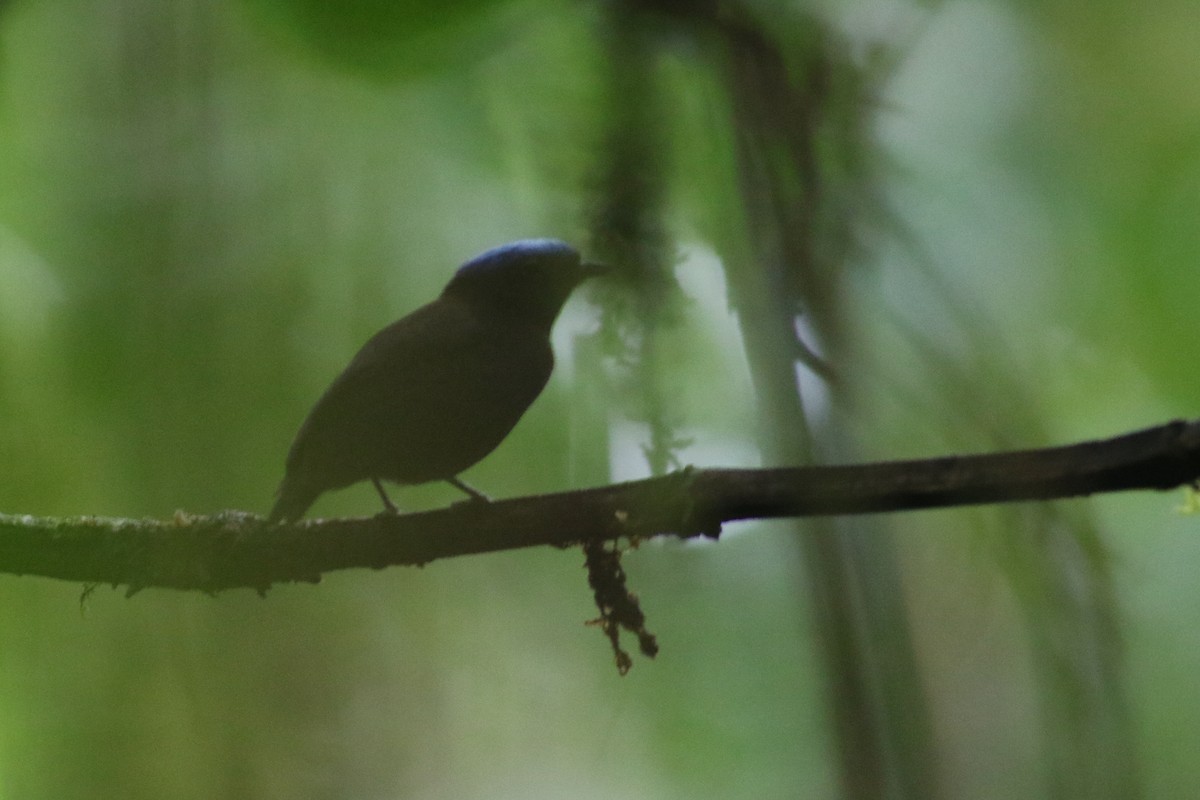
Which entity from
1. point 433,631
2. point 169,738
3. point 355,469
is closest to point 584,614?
point 433,631

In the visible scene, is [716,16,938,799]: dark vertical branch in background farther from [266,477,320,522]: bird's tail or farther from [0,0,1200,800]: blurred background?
[266,477,320,522]: bird's tail

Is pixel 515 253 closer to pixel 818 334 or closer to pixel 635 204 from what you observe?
pixel 635 204

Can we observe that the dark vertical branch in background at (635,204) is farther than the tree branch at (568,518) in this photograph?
Yes

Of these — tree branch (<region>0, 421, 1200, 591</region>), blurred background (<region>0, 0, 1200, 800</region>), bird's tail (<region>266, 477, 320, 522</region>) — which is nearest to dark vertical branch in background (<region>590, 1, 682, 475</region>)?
blurred background (<region>0, 0, 1200, 800</region>)

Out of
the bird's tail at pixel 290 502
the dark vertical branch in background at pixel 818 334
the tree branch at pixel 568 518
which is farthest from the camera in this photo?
the bird's tail at pixel 290 502

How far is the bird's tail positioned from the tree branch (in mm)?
24

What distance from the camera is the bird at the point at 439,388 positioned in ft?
3.78

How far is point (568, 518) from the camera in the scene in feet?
2.95

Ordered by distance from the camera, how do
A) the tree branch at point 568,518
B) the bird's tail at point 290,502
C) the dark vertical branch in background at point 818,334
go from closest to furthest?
1. the tree branch at point 568,518
2. the dark vertical branch in background at point 818,334
3. the bird's tail at point 290,502

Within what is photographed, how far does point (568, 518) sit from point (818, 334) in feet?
1.31

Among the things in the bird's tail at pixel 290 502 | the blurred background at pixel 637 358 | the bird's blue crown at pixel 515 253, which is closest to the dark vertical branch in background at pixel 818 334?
the blurred background at pixel 637 358

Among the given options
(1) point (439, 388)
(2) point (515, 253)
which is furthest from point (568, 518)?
(2) point (515, 253)

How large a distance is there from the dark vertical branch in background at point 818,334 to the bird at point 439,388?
9.7 inches

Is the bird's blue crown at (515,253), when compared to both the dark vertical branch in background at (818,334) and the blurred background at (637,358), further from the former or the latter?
the dark vertical branch in background at (818,334)
